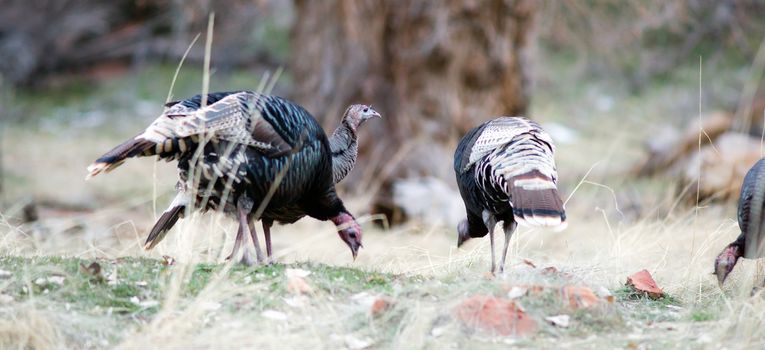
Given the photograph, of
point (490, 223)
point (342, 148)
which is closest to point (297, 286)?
point (490, 223)

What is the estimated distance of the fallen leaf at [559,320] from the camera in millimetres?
4180

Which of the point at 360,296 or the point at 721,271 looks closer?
the point at 360,296

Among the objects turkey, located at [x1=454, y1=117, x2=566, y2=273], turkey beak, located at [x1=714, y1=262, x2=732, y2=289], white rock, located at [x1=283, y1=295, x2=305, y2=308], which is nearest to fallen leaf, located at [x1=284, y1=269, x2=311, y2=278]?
white rock, located at [x1=283, y1=295, x2=305, y2=308]

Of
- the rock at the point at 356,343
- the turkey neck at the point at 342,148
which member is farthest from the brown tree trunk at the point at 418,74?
the rock at the point at 356,343

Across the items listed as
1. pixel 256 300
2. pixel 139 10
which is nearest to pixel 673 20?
pixel 256 300

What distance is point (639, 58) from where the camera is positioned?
16000 millimetres

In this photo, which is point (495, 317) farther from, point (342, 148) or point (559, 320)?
point (342, 148)

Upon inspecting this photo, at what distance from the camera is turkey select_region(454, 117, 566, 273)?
4.36 m

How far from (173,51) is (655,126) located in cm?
756

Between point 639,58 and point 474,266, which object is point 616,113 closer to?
point 639,58

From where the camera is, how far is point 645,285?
16.1 ft

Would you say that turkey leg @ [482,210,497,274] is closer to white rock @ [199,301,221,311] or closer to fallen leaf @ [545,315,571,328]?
fallen leaf @ [545,315,571,328]

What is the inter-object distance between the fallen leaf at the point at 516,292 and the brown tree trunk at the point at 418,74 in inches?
198

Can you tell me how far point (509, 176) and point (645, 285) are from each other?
0.95 meters
